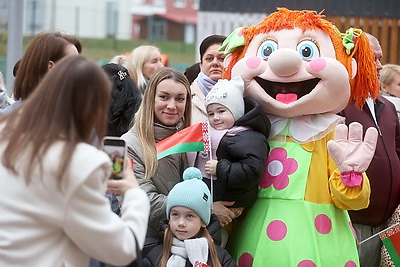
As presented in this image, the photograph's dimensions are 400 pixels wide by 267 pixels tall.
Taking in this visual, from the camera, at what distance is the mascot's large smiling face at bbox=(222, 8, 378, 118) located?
4840 millimetres

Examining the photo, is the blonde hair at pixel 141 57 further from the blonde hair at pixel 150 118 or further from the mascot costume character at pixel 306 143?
the mascot costume character at pixel 306 143

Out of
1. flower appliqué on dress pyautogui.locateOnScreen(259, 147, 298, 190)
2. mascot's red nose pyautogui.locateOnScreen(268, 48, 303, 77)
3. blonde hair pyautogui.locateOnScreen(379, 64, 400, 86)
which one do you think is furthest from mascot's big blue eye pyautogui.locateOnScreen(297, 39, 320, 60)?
blonde hair pyautogui.locateOnScreen(379, 64, 400, 86)

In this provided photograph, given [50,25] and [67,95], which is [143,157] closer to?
[67,95]

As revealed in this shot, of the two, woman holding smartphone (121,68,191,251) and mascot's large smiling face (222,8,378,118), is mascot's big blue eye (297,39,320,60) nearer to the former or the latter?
mascot's large smiling face (222,8,378,118)

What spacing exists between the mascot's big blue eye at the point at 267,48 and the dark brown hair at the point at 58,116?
7.13ft

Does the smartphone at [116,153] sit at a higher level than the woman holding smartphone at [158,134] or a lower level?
higher

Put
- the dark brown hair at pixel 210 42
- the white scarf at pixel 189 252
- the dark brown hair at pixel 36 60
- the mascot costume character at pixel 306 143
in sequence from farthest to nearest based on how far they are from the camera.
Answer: the dark brown hair at pixel 210 42 < the mascot costume character at pixel 306 143 < the white scarf at pixel 189 252 < the dark brown hair at pixel 36 60

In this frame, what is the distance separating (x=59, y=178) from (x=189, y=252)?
1839mm

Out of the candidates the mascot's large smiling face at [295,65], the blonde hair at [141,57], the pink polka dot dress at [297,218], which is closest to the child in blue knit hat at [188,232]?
the pink polka dot dress at [297,218]

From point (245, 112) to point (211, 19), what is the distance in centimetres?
749

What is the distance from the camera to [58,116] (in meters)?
2.91

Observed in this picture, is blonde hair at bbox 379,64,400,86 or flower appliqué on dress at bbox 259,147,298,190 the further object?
→ blonde hair at bbox 379,64,400,86

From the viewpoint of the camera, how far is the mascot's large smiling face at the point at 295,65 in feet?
15.9

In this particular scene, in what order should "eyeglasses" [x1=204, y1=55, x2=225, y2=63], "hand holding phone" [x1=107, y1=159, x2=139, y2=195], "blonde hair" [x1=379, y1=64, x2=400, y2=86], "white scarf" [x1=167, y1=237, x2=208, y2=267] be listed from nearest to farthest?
"hand holding phone" [x1=107, y1=159, x2=139, y2=195], "white scarf" [x1=167, y1=237, x2=208, y2=267], "eyeglasses" [x1=204, y1=55, x2=225, y2=63], "blonde hair" [x1=379, y1=64, x2=400, y2=86]
